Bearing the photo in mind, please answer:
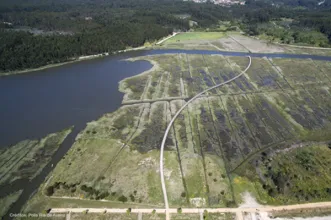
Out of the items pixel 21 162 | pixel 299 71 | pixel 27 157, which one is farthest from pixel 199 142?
pixel 299 71

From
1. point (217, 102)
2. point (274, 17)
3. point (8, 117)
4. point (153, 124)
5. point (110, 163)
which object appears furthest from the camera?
point (274, 17)

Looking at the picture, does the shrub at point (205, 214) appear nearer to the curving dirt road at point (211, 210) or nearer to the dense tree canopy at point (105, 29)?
the curving dirt road at point (211, 210)

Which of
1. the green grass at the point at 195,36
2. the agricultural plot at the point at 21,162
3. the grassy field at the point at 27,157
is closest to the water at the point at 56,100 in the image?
the agricultural plot at the point at 21,162

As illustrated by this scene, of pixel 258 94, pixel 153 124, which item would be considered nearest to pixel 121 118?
pixel 153 124

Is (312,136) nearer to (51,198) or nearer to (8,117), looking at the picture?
(51,198)

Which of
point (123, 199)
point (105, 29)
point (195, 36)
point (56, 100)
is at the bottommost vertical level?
point (195, 36)

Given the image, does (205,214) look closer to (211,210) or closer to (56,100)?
(211,210)
